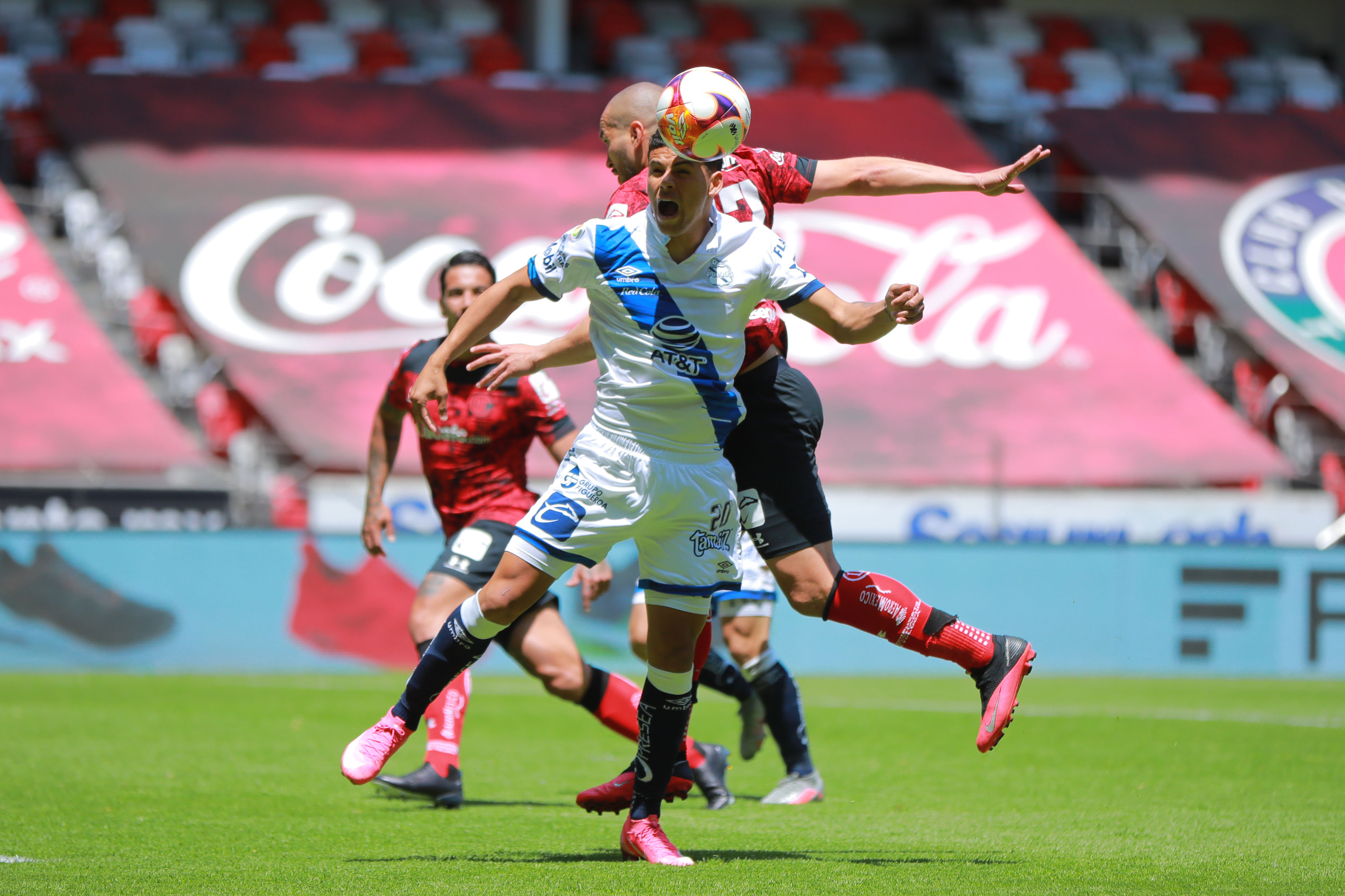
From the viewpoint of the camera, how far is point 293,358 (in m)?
18.8

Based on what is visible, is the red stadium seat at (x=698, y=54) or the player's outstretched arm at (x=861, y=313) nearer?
the player's outstretched arm at (x=861, y=313)

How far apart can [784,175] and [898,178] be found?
371 mm

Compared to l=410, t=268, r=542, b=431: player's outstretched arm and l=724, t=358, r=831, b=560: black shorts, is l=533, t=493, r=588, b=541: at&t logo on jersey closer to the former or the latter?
l=410, t=268, r=542, b=431: player's outstretched arm

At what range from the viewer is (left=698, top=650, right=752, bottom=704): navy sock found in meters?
6.70

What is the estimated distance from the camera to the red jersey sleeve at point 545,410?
650 cm

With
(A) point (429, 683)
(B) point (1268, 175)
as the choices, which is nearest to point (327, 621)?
(A) point (429, 683)

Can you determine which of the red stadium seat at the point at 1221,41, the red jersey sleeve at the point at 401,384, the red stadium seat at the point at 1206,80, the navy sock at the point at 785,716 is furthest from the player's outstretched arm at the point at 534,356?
the red stadium seat at the point at 1221,41

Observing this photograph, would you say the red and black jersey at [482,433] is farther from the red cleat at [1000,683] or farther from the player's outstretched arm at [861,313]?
the red cleat at [1000,683]

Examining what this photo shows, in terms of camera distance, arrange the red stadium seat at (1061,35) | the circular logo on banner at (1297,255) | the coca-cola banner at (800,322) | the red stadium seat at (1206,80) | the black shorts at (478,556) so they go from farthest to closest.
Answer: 1. the red stadium seat at (1061,35)
2. the red stadium seat at (1206,80)
3. the circular logo on banner at (1297,255)
4. the coca-cola banner at (800,322)
5. the black shorts at (478,556)

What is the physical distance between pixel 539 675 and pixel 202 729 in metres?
3.49

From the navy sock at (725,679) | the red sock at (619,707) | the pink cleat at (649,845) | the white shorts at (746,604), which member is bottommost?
the navy sock at (725,679)

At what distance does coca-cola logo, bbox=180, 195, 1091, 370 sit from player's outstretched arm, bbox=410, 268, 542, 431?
13919mm

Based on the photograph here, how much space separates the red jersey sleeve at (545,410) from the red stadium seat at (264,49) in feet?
57.5

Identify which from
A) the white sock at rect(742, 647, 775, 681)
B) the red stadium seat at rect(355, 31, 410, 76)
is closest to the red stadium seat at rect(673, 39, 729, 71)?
the red stadium seat at rect(355, 31, 410, 76)
